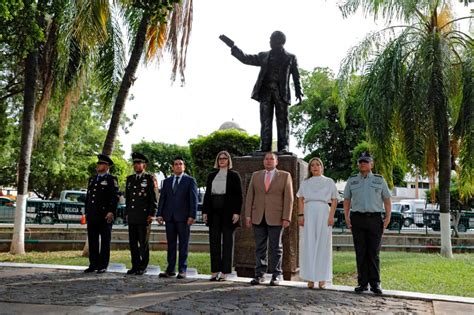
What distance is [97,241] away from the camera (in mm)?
8211

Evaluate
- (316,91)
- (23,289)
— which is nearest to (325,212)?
(23,289)

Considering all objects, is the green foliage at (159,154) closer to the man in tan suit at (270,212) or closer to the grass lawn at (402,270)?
the grass lawn at (402,270)

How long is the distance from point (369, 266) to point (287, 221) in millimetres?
1197

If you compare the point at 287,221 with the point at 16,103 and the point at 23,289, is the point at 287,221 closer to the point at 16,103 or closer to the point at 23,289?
the point at 23,289

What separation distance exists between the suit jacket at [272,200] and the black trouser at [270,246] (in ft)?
0.37

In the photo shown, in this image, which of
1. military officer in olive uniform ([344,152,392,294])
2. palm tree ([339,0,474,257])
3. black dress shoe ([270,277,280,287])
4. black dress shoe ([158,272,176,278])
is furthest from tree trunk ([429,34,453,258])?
black dress shoe ([158,272,176,278])

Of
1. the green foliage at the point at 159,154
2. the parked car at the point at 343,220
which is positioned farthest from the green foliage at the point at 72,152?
the green foliage at the point at 159,154

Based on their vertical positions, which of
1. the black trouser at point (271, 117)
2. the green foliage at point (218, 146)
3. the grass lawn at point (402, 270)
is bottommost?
the grass lawn at point (402, 270)

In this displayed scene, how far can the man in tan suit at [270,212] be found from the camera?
712 cm

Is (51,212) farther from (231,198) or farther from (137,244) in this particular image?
(231,198)

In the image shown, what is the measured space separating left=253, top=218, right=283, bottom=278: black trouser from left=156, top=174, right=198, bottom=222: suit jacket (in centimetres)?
105

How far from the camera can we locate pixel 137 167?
8031 mm

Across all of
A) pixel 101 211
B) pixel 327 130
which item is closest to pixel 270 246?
pixel 101 211

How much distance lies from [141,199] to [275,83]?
286 centimetres
